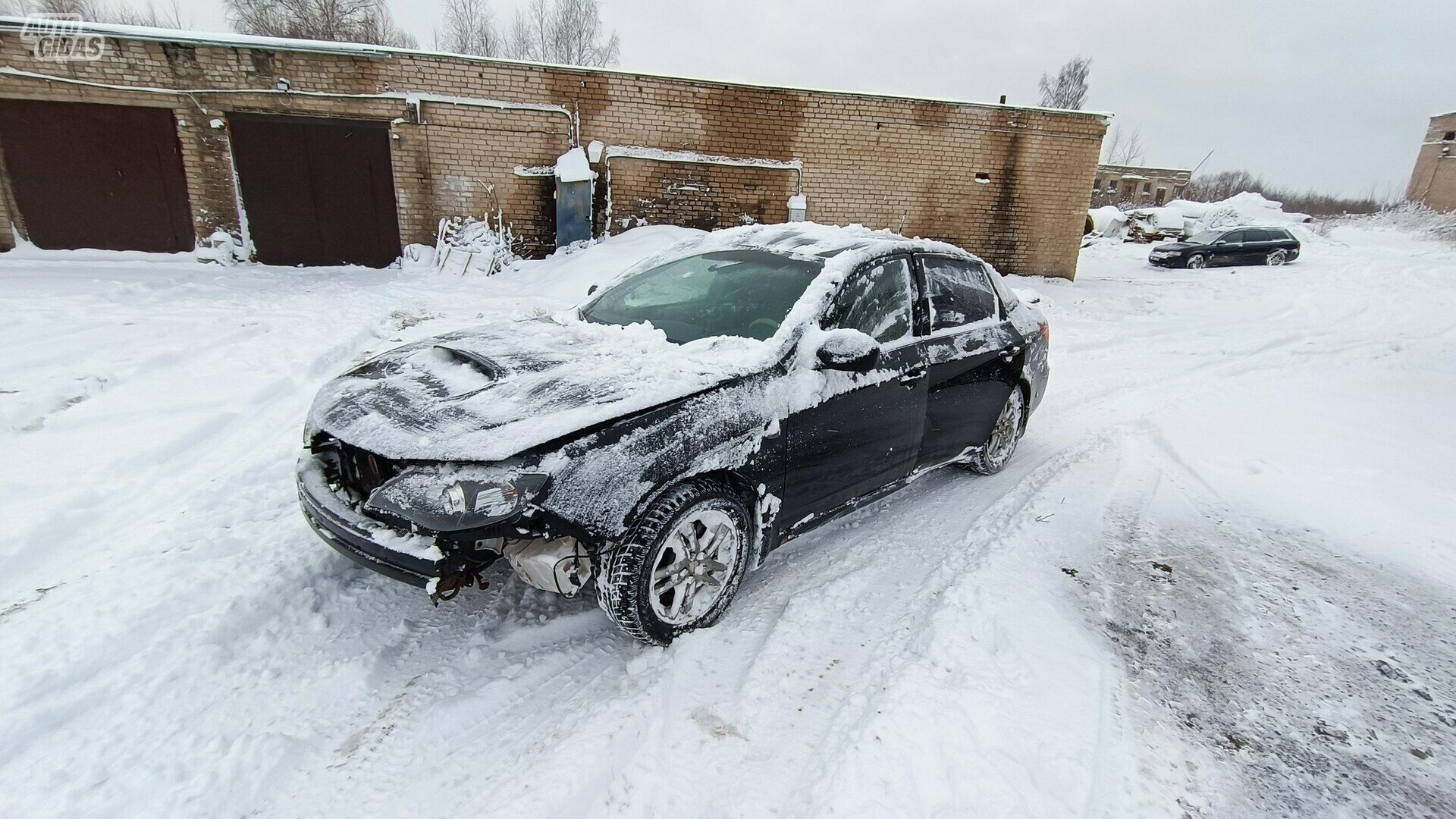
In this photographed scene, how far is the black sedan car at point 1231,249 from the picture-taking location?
19516mm

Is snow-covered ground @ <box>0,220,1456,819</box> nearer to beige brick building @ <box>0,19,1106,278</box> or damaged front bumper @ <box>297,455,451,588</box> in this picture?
damaged front bumper @ <box>297,455,451,588</box>

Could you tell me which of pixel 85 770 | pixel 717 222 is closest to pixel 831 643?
pixel 85 770

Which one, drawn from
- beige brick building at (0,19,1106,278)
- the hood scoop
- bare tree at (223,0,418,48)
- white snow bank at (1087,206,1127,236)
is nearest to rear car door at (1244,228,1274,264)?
white snow bank at (1087,206,1127,236)

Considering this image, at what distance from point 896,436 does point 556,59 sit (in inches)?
1366

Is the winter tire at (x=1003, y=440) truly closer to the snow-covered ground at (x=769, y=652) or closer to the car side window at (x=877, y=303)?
the snow-covered ground at (x=769, y=652)

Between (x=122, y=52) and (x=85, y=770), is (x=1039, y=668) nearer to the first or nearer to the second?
(x=85, y=770)

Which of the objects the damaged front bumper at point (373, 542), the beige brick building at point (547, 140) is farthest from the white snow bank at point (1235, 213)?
the damaged front bumper at point (373, 542)

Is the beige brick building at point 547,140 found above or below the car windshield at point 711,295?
above

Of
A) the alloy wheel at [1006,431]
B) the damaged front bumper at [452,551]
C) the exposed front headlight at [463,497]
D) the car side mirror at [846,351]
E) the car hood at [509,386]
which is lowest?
the alloy wheel at [1006,431]

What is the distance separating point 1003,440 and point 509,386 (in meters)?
3.39

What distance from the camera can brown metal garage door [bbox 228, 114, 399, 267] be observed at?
9.85 meters

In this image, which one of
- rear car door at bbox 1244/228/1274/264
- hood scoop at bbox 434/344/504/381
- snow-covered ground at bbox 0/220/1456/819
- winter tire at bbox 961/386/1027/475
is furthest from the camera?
rear car door at bbox 1244/228/1274/264

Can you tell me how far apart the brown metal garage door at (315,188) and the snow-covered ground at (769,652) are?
6.04m

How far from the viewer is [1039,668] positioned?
251cm
